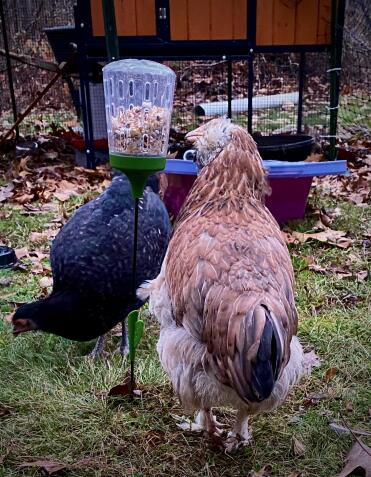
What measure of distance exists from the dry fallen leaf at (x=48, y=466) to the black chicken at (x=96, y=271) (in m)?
0.76

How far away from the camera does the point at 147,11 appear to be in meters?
5.83

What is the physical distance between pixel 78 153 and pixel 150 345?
4344 millimetres

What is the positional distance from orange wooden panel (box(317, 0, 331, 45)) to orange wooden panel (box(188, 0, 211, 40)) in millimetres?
1245

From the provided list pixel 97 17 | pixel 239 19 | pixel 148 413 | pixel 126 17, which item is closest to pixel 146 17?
pixel 126 17

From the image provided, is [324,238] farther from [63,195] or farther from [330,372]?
[63,195]

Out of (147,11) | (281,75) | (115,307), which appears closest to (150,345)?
(115,307)

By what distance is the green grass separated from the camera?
2502 mm

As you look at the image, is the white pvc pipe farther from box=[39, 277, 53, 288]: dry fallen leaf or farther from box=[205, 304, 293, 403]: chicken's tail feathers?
box=[205, 304, 293, 403]: chicken's tail feathers

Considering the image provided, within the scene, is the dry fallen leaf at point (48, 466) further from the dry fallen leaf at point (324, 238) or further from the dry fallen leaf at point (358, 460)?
the dry fallen leaf at point (324, 238)

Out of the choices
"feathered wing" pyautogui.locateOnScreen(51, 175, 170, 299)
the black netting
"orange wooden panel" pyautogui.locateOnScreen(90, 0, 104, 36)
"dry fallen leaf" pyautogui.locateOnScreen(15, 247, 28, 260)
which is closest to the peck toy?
"feathered wing" pyautogui.locateOnScreen(51, 175, 170, 299)

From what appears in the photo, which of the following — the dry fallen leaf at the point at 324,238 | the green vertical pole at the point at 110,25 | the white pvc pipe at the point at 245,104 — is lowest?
the dry fallen leaf at the point at 324,238

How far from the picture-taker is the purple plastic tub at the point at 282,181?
14.9 ft

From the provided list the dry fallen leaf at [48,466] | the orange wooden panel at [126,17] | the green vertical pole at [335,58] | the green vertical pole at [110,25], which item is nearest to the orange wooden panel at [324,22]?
the green vertical pole at [335,58]

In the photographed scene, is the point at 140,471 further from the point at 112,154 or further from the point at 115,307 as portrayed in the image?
the point at 112,154
